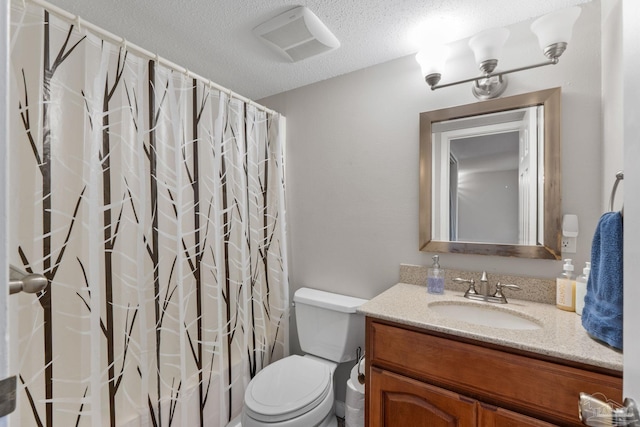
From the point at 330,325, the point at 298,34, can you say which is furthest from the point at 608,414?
the point at 298,34

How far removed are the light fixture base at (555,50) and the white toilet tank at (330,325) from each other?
144cm

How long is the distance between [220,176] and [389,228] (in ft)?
3.27

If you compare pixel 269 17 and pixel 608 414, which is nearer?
pixel 608 414

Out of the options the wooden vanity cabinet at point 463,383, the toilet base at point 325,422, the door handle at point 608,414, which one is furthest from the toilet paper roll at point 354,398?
the door handle at point 608,414

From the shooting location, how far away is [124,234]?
1.15m

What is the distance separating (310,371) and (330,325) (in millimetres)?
267

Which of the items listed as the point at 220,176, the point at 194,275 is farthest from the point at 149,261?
the point at 220,176

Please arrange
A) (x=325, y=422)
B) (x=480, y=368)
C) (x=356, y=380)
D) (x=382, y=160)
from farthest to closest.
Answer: (x=382, y=160), (x=356, y=380), (x=325, y=422), (x=480, y=368)

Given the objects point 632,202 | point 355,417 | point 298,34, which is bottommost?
point 355,417

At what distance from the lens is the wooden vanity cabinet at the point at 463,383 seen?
81cm

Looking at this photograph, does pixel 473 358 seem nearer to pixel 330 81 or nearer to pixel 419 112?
pixel 419 112

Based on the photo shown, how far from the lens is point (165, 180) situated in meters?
1.29

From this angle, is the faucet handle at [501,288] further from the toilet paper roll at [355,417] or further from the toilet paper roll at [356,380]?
the toilet paper roll at [355,417]

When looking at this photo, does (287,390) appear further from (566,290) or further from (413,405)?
(566,290)
